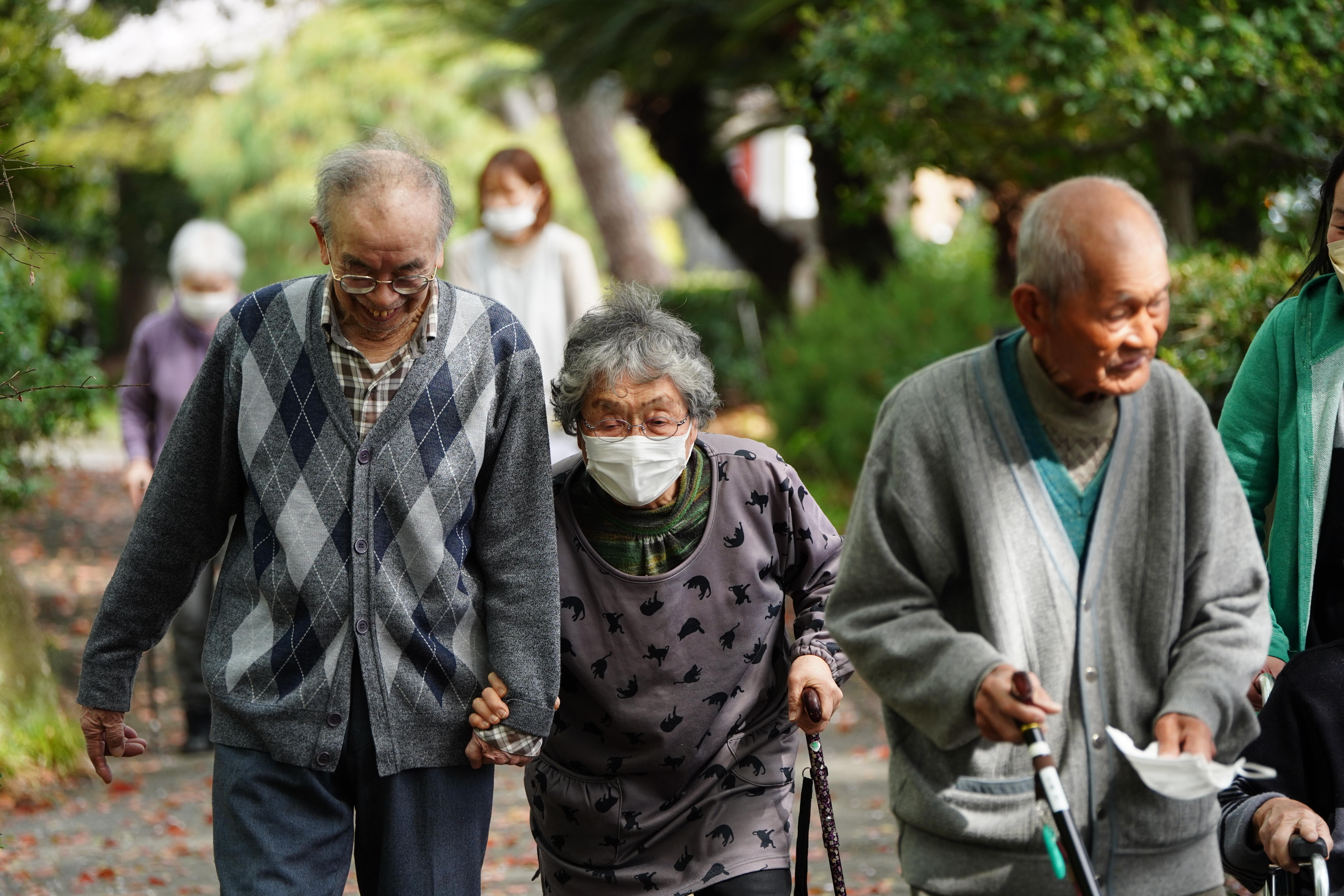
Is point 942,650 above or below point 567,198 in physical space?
below

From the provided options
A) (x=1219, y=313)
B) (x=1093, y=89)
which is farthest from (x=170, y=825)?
(x=1093, y=89)

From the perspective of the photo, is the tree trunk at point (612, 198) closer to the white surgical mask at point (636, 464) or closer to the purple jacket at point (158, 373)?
the purple jacket at point (158, 373)

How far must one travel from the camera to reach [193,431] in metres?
2.91

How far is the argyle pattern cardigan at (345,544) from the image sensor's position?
9.23ft

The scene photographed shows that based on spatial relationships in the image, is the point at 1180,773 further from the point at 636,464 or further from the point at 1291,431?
the point at 636,464

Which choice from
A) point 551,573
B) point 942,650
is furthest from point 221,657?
point 942,650

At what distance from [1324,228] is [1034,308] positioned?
1406 millimetres

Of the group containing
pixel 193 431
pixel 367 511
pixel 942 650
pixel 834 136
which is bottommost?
pixel 942 650

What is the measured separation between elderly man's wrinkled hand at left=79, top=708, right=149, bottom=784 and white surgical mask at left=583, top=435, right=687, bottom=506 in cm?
105

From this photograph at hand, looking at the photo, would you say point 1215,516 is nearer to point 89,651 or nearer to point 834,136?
point 89,651

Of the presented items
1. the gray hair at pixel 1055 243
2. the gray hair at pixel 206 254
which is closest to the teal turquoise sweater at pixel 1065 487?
the gray hair at pixel 1055 243

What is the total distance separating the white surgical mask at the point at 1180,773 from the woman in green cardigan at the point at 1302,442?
98cm

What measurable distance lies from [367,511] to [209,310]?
12.5 ft

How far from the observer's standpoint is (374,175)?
109 inches
